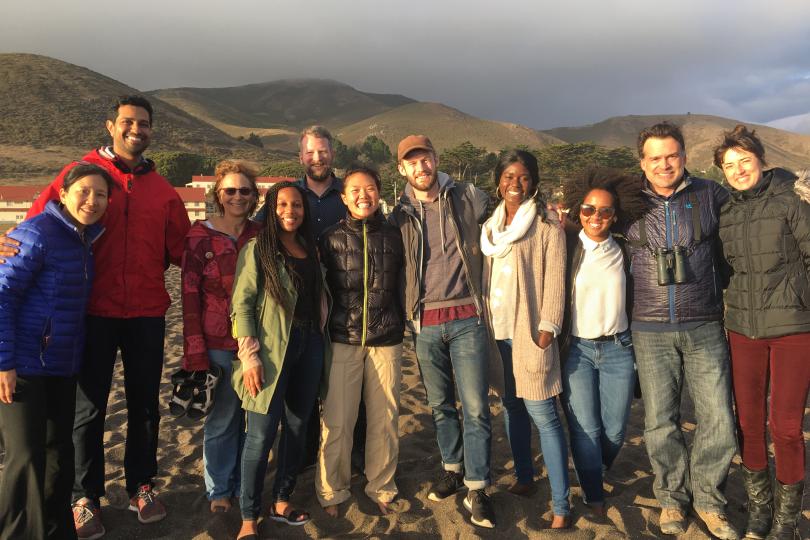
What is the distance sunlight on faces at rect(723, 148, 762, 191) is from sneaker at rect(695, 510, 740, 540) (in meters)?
1.97

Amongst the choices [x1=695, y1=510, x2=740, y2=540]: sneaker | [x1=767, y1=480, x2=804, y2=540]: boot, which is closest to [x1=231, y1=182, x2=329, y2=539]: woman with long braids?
[x1=695, y1=510, x2=740, y2=540]: sneaker

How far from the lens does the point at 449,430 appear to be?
3307 millimetres

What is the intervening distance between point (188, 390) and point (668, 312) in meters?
2.90

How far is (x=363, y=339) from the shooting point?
10.1ft

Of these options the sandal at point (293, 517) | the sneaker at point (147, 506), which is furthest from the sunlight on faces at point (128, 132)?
the sandal at point (293, 517)

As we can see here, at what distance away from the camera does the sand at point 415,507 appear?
295cm

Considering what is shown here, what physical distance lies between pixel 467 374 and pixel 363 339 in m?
0.70

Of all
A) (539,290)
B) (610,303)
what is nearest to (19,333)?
(539,290)

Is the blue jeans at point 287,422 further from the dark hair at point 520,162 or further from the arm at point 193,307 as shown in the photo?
the dark hair at point 520,162

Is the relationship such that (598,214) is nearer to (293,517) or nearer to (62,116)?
(293,517)

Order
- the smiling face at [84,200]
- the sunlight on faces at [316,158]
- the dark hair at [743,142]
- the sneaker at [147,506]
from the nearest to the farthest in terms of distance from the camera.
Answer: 1. the smiling face at [84,200]
2. the dark hair at [743,142]
3. the sneaker at [147,506]
4. the sunlight on faces at [316,158]

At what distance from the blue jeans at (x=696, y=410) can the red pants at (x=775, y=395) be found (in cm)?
9

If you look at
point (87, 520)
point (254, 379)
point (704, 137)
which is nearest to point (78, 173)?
point (254, 379)

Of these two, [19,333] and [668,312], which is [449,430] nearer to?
[668,312]
